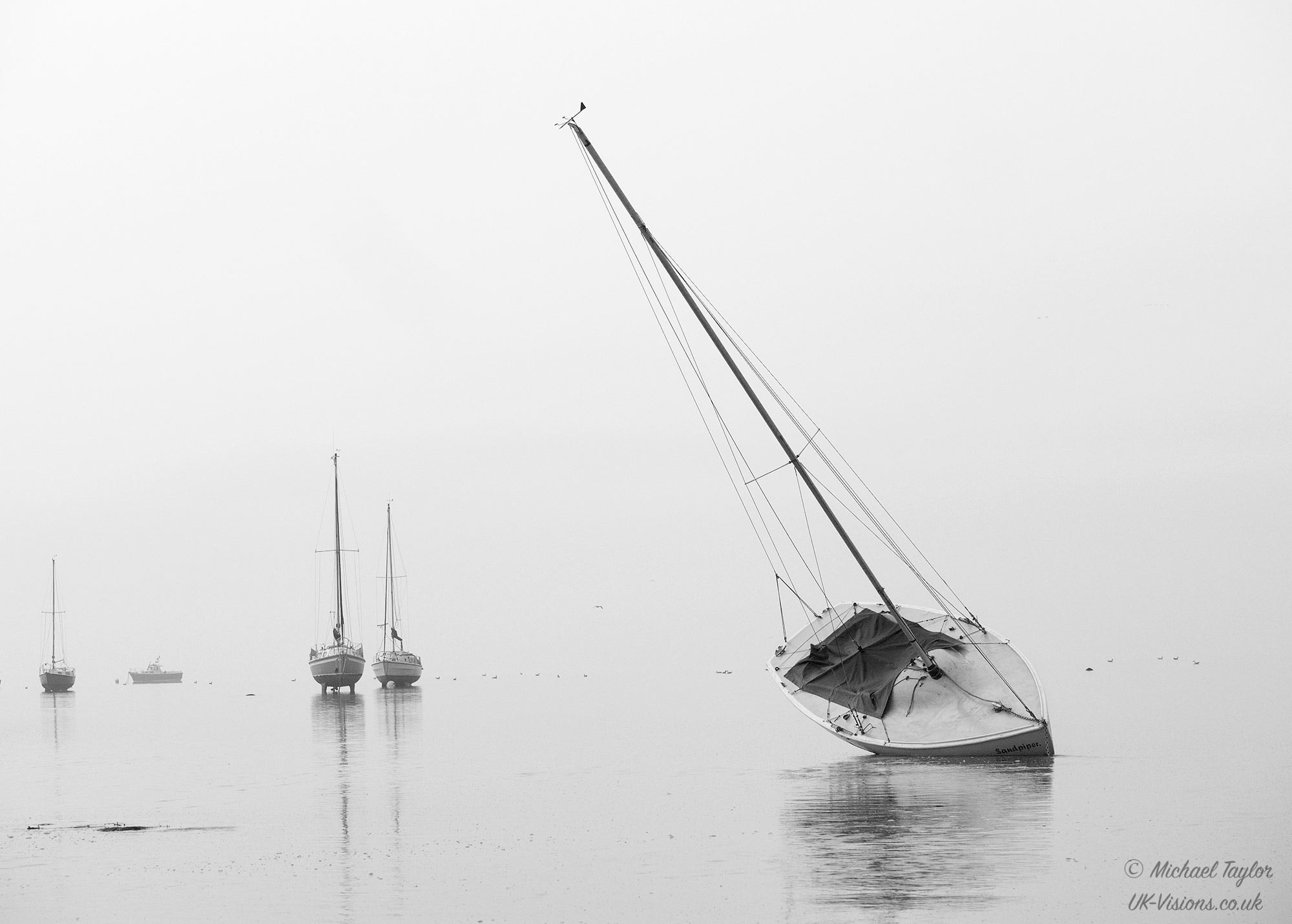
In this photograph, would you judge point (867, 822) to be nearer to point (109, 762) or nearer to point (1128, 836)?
point (1128, 836)

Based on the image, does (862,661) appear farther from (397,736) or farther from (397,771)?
(397,736)

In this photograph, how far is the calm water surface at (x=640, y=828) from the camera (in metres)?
17.4

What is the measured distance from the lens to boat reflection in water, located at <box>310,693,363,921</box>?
18609 mm

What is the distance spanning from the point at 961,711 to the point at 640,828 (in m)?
11.0

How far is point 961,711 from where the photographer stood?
32719 mm

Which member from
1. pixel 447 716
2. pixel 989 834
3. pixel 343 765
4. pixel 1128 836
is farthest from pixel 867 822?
pixel 447 716

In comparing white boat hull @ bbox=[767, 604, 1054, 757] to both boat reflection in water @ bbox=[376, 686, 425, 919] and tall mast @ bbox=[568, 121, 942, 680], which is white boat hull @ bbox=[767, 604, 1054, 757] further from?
boat reflection in water @ bbox=[376, 686, 425, 919]

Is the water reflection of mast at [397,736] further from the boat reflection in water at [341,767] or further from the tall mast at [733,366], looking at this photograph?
the tall mast at [733,366]

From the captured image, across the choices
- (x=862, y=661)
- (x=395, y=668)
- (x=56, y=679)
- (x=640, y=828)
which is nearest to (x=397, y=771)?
(x=862, y=661)

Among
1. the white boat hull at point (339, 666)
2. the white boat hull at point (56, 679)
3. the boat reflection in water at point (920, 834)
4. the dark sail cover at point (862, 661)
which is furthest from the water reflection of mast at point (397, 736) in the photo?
the white boat hull at point (56, 679)

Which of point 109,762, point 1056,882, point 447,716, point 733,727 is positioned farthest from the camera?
point 447,716

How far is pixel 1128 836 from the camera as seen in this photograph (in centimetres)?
2197

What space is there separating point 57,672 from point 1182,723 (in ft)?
429

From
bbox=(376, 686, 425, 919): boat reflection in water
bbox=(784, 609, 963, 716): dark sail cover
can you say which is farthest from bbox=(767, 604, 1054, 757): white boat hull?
bbox=(376, 686, 425, 919): boat reflection in water
